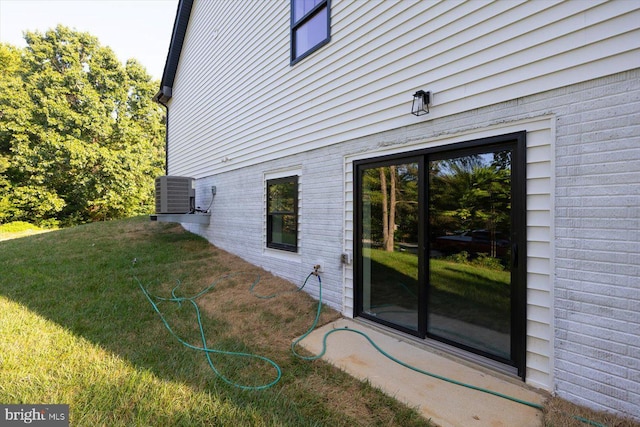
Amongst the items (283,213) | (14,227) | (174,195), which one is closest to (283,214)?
(283,213)

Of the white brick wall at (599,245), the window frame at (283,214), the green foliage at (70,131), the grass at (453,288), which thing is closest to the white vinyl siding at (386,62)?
the white brick wall at (599,245)

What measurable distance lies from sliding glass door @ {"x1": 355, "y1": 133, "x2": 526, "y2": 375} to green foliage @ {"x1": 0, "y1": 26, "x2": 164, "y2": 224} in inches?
685

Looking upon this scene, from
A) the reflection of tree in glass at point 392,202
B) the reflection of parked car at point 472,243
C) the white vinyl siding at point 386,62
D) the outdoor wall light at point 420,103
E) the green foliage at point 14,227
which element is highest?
the white vinyl siding at point 386,62

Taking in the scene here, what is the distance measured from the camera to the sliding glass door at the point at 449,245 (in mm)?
2473

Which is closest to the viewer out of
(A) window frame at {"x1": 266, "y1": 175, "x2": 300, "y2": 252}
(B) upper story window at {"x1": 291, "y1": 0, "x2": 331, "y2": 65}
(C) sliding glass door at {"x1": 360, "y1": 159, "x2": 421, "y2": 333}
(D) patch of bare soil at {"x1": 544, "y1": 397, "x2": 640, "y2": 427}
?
(D) patch of bare soil at {"x1": 544, "y1": 397, "x2": 640, "y2": 427}

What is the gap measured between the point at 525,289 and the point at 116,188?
1945cm

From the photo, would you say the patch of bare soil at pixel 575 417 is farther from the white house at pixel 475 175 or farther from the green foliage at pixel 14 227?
the green foliage at pixel 14 227

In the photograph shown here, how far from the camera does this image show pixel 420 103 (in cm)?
299

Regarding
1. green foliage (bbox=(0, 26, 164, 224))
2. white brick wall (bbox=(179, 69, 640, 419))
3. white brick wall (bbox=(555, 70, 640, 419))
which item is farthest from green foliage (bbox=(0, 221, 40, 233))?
white brick wall (bbox=(555, 70, 640, 419))

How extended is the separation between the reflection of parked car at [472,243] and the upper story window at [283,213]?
2470mm

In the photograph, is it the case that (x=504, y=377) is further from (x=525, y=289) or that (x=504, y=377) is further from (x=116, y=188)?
(x=116, y=188)

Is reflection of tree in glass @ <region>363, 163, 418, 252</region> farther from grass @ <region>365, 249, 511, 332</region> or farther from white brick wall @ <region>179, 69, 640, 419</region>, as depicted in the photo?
white brick wall @ <region>179, 69, 640, 419</region>

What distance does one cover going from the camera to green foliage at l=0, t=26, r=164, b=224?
15016 millimetres

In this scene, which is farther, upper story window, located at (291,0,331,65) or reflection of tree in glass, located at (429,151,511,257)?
upper story window, located at (291,0,331,65)
